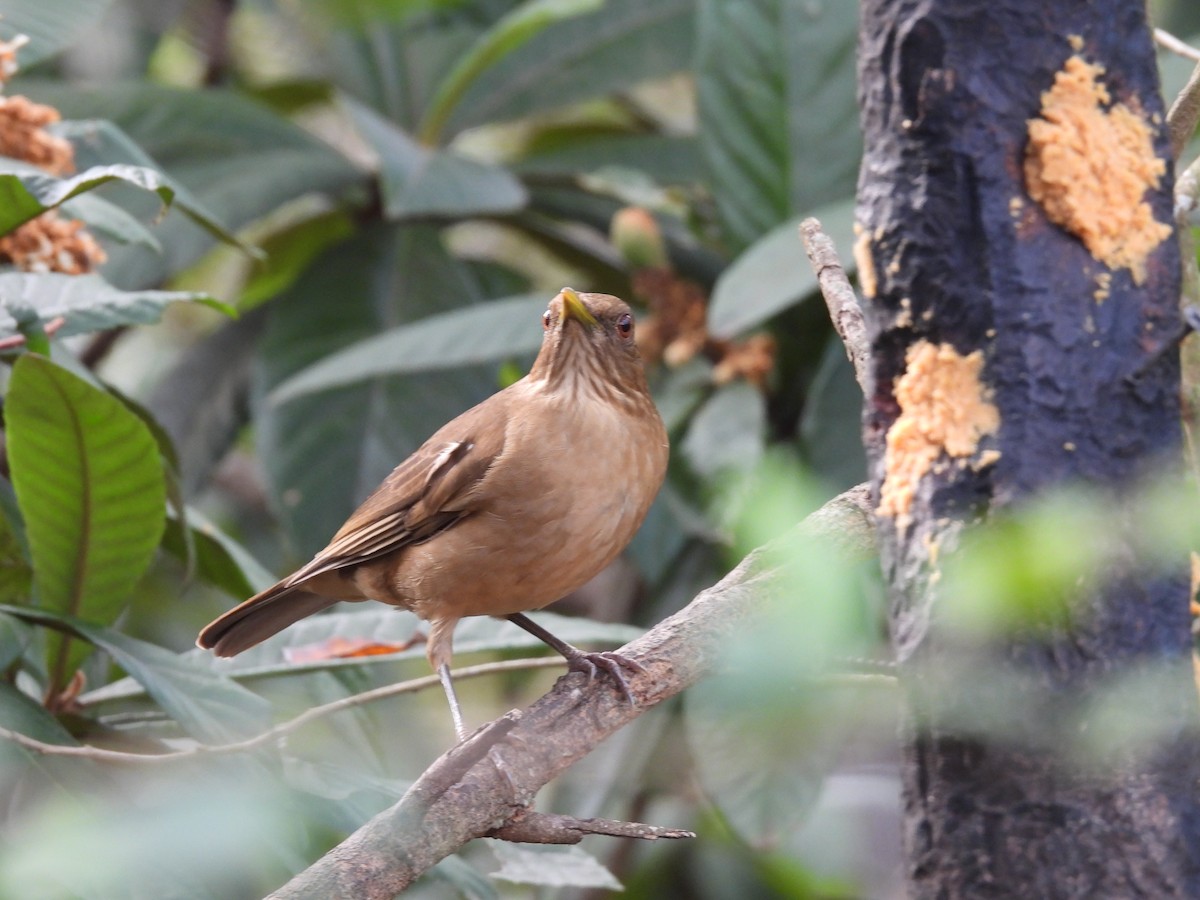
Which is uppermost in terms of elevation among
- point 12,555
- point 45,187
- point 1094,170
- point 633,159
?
point 1094,170

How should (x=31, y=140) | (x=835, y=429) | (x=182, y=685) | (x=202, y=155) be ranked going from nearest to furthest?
(x=182, y=685)
(x=31, y=140)
(x=835, y=429)
(x=202, y=155)

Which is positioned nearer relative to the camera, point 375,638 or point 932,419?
point 932,419

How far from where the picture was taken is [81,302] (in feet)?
7.68

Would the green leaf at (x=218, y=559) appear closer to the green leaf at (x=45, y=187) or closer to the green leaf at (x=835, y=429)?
the green leaf at (x=45, y=187)

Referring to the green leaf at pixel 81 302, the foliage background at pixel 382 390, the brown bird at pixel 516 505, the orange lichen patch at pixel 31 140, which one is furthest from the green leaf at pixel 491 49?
the green leaf at pixel 81 302

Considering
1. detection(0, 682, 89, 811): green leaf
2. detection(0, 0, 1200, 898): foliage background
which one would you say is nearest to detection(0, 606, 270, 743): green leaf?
detection(0, 0, 1200, 898): foliage background

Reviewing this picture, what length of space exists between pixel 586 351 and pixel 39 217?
0.99 meters

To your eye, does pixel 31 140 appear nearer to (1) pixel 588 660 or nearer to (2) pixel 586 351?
(2) pixel 586 351

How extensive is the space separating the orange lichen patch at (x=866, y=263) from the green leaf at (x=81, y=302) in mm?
1376

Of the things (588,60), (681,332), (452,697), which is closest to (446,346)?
(681,332)

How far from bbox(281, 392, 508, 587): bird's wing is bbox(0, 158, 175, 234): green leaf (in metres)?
0.64

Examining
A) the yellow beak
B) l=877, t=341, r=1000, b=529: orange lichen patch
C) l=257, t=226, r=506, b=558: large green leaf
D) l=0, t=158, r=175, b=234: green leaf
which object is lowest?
l=257, t=226, r=506, b=558: large green leaf

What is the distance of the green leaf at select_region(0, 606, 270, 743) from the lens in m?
2.18

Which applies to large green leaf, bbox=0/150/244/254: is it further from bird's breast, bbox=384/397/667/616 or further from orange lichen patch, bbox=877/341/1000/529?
orange lichen patch, bbox=877/341/1000/529
